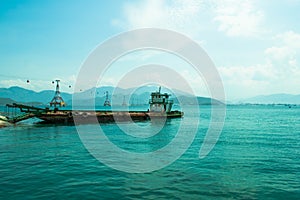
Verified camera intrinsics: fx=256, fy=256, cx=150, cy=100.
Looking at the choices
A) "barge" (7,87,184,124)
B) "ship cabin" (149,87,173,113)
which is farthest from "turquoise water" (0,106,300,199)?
"ship cabin" (149,87,173,113)

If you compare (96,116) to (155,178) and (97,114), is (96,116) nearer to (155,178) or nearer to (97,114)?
(97,114)

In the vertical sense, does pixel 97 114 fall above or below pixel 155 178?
above

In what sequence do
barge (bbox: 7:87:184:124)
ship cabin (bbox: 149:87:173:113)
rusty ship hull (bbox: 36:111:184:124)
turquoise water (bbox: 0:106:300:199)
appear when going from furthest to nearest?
ship cabin (bbox: 149:87:173:113)
rusty ship hull (bbox: 36:111:184:124)
barge (bbox: 7:87:184:124)
turquoise water (bbox: 0:106:300:199)

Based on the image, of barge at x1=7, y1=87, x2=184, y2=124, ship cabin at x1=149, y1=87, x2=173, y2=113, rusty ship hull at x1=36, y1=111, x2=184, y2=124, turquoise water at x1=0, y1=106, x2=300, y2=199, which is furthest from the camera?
ship cabin at x1=149, y1=87, x2=173, y2=113

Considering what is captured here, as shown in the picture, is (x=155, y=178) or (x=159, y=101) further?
(x=159, y=101)

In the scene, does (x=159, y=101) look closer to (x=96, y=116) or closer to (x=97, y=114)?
(x=97, y=114)

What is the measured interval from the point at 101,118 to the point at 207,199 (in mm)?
58573

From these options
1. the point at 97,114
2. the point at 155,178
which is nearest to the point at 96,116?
the point at 97,114

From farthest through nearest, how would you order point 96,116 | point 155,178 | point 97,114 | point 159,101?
1. point 159,101
2. point 97,114
3. point 96,116
4. point 155,178

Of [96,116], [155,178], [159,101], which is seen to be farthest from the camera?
[159,101]

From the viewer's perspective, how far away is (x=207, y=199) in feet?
43.8

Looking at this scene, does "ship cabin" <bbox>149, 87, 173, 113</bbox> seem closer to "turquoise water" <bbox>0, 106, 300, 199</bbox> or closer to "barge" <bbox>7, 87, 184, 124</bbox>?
"barge" <bbox>7, 87, 184, 124</bbox>

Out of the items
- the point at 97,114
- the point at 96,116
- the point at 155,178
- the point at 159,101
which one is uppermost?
the point at 159,101

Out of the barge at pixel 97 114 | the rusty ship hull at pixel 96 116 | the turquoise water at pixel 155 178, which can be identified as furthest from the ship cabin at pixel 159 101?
the turquoise water at pixel 155 178
